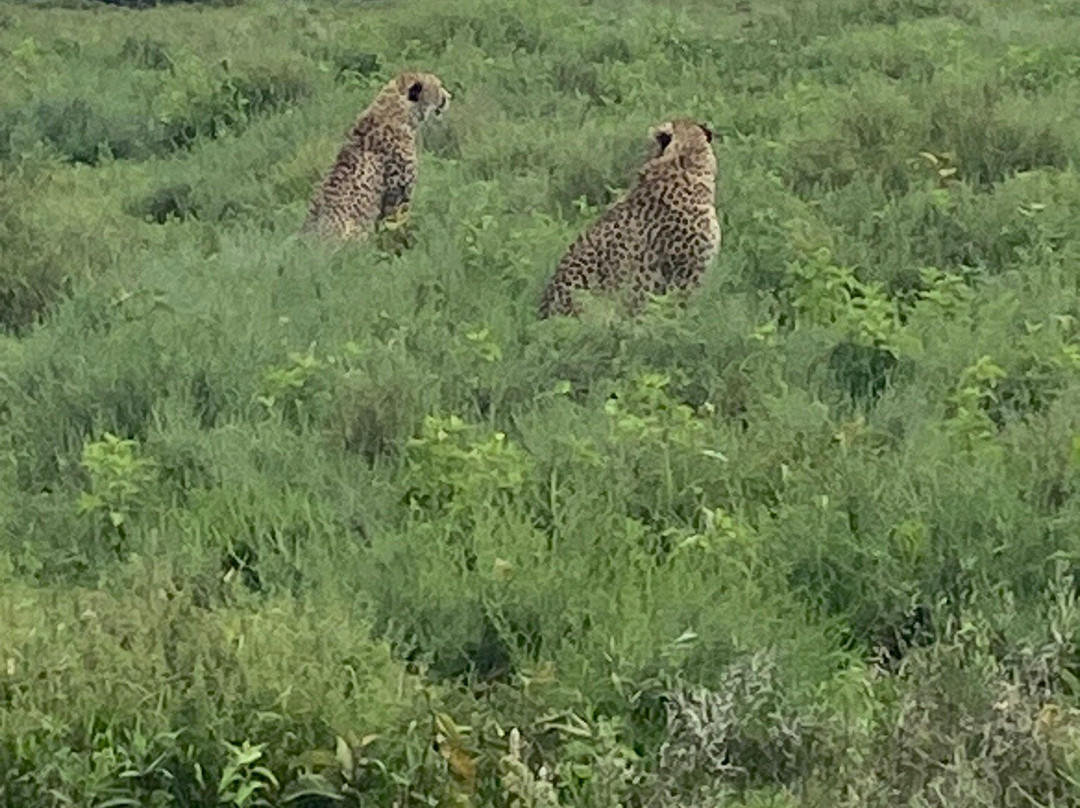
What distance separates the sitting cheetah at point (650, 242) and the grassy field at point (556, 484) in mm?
237

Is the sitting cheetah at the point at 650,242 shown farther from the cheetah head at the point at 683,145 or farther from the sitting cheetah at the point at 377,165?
the sitting cheetah at the point at 377,165

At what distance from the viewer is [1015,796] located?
328cm

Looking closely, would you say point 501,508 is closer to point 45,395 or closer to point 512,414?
point 512,414

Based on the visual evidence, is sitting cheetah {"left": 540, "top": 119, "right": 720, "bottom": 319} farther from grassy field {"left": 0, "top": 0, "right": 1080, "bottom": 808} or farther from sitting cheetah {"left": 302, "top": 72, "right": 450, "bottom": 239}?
sitting cheetah {"left": 302, "top": 72, "right": 450, "bottom": 239}

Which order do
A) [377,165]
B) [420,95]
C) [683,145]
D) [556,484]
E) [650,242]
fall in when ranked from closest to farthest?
[556,484] → [650,242] → [683,145] → [377,165] → [420,95]

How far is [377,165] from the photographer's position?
7.81m

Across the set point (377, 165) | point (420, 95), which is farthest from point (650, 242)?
point (420, 95)

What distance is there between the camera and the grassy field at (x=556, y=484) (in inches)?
135

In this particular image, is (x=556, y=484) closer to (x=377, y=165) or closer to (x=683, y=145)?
(x=683, y=145)

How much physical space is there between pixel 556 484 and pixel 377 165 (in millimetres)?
3522

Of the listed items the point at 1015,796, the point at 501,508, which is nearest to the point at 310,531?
the point at 501,508

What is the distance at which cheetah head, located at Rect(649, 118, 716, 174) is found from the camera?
21.8ft

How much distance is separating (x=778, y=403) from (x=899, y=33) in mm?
7055

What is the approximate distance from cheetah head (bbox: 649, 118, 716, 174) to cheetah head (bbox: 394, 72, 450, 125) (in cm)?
173
